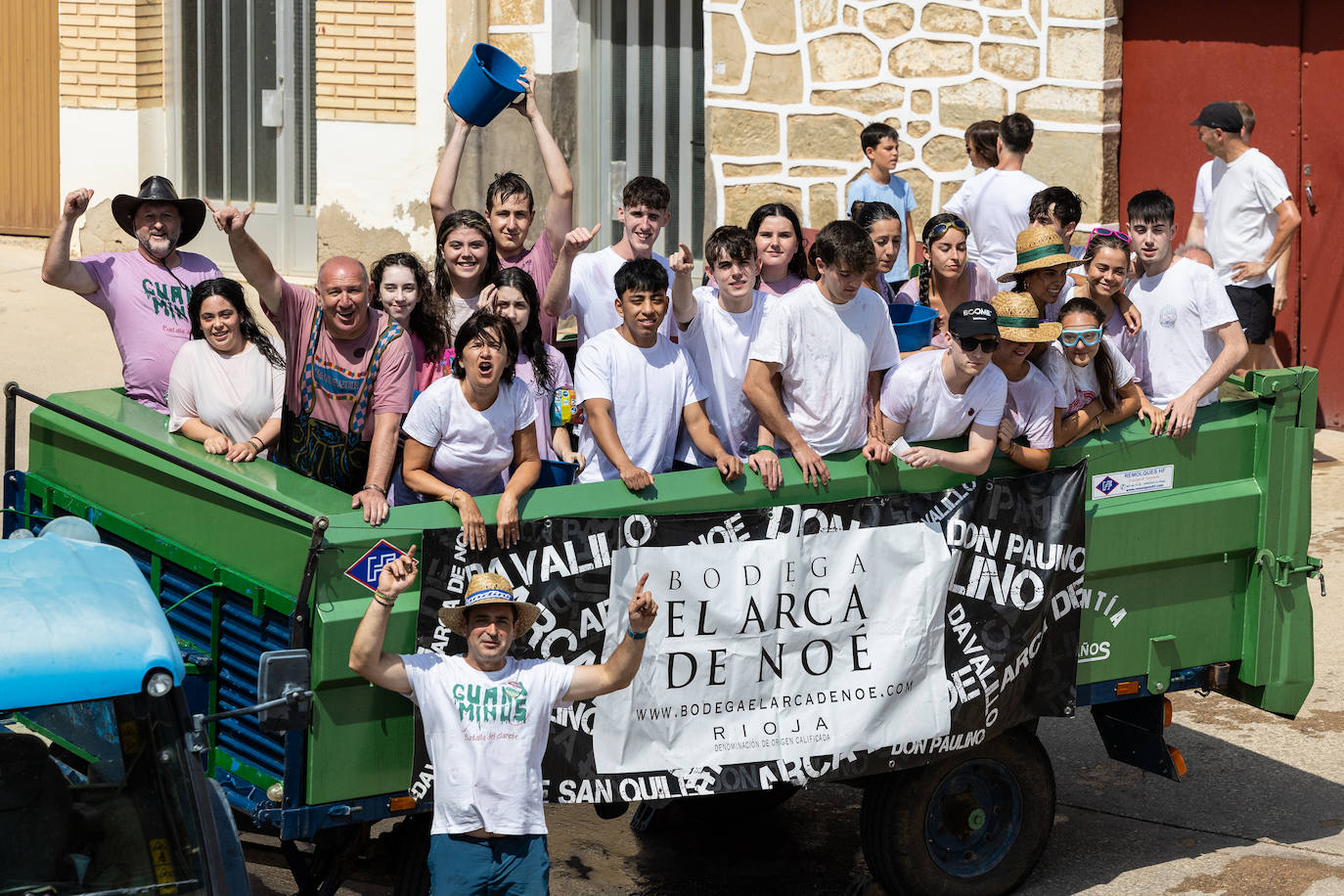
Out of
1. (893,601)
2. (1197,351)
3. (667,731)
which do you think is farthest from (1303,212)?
(667,731)

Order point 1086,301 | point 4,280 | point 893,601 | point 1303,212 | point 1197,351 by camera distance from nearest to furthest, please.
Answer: point 893,601 < point 1086,301 < point 1197,351 < point 1303,212 < point 4,280

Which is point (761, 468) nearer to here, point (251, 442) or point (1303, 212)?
point (251, 442)

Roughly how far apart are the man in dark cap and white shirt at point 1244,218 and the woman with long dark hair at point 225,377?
20.1 feet

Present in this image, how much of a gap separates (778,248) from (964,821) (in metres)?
2.33

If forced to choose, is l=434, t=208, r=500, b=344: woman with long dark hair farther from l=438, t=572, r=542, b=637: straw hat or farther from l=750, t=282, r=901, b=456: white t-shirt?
l=438, t=572, r=542, b=637: straw hat

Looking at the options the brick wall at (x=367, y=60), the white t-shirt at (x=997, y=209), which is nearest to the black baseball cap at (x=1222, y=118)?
the white t-shirt at (x=997, y=209)

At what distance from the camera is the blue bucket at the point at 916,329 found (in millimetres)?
6969

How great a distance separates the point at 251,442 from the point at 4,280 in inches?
356

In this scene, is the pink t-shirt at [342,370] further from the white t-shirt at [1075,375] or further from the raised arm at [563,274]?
Answer: the white t-shirt at [1075,375]

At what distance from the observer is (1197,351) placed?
697 centimetres

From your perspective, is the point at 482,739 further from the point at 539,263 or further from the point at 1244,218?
the point at 1244,218

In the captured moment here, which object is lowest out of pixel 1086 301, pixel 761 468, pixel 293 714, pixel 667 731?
pixel 667 731

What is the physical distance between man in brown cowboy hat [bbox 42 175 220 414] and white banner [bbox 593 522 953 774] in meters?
2.25

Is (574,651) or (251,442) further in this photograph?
(251,442)
